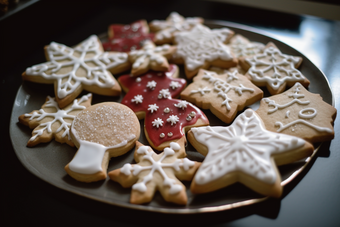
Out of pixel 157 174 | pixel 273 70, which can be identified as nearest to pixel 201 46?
pixel 273 70

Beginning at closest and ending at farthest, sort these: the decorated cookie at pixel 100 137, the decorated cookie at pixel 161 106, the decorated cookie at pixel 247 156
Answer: the decorated cookie at pixel 247 156
the decorated cookie at pixel 100 137
the decorated cookie at pixel 161 106

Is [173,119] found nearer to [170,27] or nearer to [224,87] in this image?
[224,87]

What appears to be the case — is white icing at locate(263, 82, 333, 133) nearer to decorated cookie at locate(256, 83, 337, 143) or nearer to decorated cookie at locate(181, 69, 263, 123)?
decorated cookie at locate(256, 83, 337, 143)

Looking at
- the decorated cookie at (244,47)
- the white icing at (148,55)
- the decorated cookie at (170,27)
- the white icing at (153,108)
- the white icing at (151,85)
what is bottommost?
the white icing at (153,108)

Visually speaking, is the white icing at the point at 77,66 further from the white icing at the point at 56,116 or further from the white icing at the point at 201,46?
the white icing at the point at 201,46

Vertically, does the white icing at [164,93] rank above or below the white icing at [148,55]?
below

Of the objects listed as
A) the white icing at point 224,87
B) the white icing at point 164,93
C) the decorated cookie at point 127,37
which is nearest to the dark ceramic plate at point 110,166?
the white icing at point 224,87

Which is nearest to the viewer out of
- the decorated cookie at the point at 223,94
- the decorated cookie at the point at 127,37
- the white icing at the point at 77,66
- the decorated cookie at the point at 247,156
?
the decorated cookie at the point at 247,156
